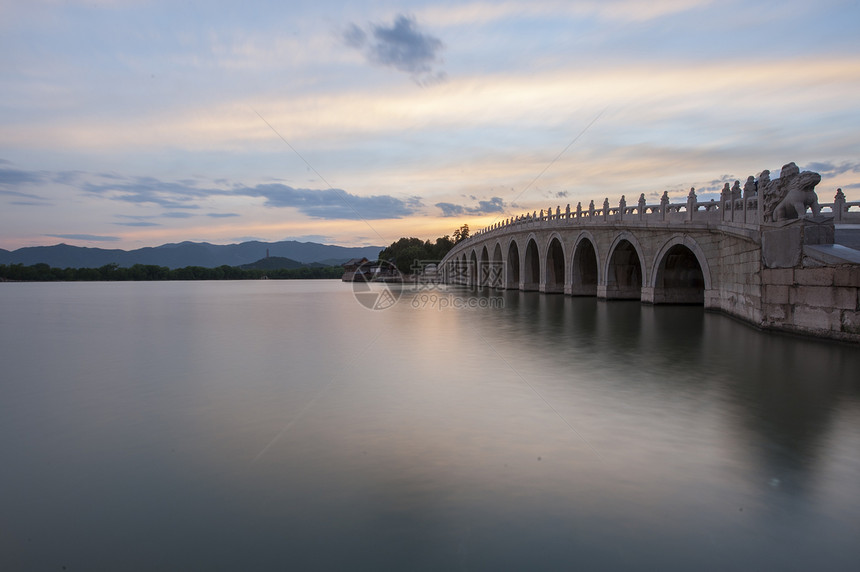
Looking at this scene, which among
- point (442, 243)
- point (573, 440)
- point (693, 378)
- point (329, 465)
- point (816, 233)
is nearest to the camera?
point (329, 465)

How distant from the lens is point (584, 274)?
29.2 metres

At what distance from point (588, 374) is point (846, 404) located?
3.27 meters

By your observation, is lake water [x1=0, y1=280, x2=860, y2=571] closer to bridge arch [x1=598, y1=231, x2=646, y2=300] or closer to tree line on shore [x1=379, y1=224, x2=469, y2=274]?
bridge arch [x1=598, y1=231, x2=646, y2=300]

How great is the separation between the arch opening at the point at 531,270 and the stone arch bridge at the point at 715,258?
10 centimetres

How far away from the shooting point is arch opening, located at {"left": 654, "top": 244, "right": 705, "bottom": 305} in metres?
21.4

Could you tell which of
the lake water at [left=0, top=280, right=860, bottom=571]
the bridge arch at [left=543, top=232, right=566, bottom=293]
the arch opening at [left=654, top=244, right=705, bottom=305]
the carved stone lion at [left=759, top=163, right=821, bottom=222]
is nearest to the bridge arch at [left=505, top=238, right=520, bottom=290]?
the bridge arch at [left=543, top=232, right=566, bottom=293]

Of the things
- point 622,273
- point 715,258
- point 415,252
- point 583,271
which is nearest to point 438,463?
point 715,258

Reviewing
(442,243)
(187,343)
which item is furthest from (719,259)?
(442,243)

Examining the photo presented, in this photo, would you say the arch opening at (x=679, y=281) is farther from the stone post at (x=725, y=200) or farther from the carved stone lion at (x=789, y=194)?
the carved stone lion at (x=789, y=194)

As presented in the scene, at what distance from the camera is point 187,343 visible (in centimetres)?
1358

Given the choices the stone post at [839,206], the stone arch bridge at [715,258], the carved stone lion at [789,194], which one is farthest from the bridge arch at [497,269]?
the carved stone lion at [789,194]

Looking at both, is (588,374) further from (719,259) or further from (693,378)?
(719,259)

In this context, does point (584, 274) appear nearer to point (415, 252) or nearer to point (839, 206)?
point (839, 206)

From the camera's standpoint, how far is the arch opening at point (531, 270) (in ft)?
122
